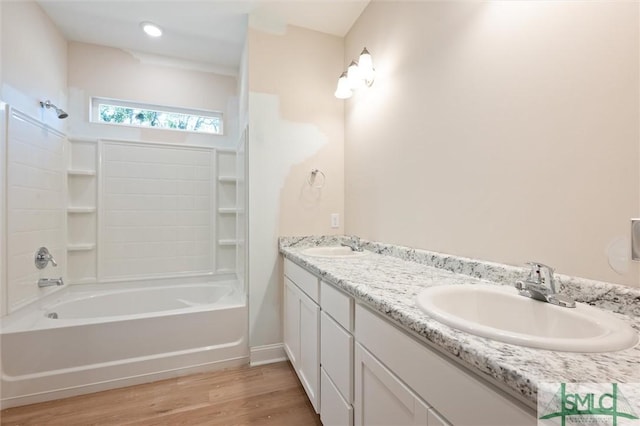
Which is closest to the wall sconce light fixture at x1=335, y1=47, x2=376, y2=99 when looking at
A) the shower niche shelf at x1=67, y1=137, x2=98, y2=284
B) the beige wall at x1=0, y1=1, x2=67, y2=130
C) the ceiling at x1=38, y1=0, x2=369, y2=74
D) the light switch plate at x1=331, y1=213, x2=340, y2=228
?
the ceiling at x1=38, y1=0, x2=369, y2=74

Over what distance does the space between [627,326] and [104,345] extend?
2551mm

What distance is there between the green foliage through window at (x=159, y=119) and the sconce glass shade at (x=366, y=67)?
5.79 feet

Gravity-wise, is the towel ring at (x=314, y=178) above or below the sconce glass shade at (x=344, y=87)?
below

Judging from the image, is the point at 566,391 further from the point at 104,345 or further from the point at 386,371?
the point at 104,345

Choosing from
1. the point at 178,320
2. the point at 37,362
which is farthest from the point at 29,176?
the point at 178,320

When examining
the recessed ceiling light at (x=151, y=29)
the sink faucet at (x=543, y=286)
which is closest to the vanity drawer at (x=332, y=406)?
the sink faucet at (x=543, y=286)

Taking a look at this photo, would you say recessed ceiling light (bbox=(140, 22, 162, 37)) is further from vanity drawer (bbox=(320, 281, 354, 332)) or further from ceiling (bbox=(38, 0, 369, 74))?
vanity drawer (bbox=(320, 281, 354, 332))

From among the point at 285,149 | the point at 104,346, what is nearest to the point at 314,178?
the point at 285,149

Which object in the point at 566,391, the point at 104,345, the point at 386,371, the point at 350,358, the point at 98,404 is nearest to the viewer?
the point at 566,391

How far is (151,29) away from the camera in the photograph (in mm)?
2311

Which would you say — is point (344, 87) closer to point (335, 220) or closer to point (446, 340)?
point (335, 220)

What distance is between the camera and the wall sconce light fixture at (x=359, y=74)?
1878 millimetres

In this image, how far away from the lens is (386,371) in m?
0.87

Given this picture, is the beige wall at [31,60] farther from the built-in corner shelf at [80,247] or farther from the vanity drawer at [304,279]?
the vanity drawer at [304,279]
